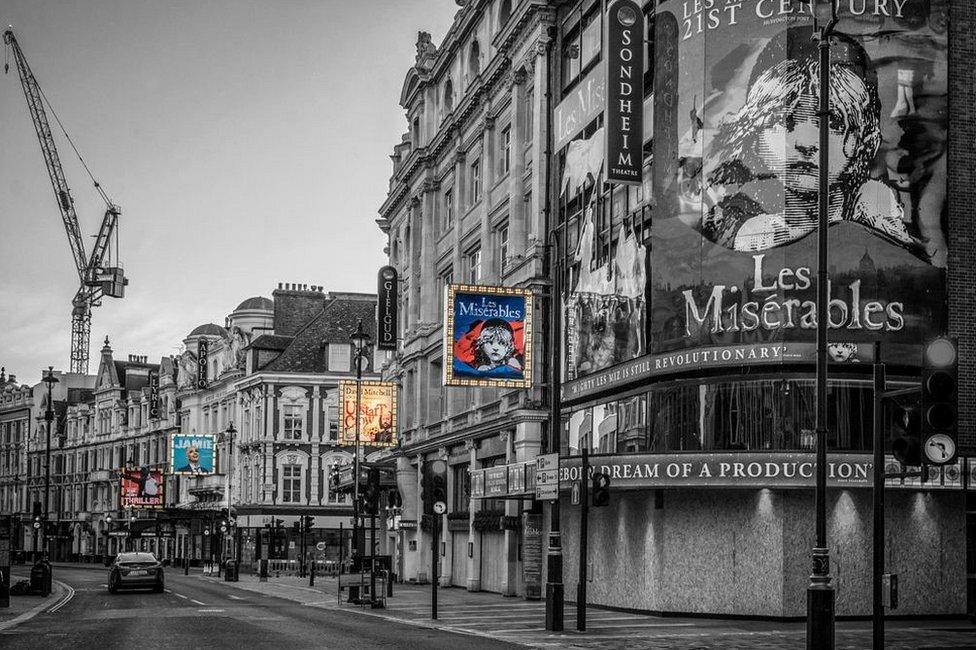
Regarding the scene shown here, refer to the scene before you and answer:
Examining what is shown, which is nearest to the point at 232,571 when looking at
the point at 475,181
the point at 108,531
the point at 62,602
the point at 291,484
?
the point at 475,181

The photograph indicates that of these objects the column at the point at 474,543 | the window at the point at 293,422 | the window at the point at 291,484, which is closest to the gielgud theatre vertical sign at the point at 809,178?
the column at the point at 474,543

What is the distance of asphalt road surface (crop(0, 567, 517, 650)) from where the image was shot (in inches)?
888

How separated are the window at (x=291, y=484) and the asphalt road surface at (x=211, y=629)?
173 feet

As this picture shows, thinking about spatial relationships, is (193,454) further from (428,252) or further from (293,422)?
(428,252)

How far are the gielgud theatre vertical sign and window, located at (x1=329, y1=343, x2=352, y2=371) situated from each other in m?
61.3

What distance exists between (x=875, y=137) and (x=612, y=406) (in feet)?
32.2

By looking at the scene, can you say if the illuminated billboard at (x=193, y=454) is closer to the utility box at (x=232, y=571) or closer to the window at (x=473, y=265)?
the utility box at (x=232, y=571)

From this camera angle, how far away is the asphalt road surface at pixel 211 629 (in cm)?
2256

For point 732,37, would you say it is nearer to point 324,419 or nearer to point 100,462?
point 324,419

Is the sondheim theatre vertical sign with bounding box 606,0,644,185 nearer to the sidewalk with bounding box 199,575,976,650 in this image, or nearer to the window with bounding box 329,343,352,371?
the sidewalk with bounding box 199,575,976,650

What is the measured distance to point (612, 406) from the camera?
116 feet

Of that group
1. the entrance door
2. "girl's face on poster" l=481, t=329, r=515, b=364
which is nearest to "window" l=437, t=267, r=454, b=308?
the entrance door

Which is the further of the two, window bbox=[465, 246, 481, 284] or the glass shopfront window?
window bbox=[465, 246, 481, 284]

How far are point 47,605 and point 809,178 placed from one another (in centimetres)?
2287
